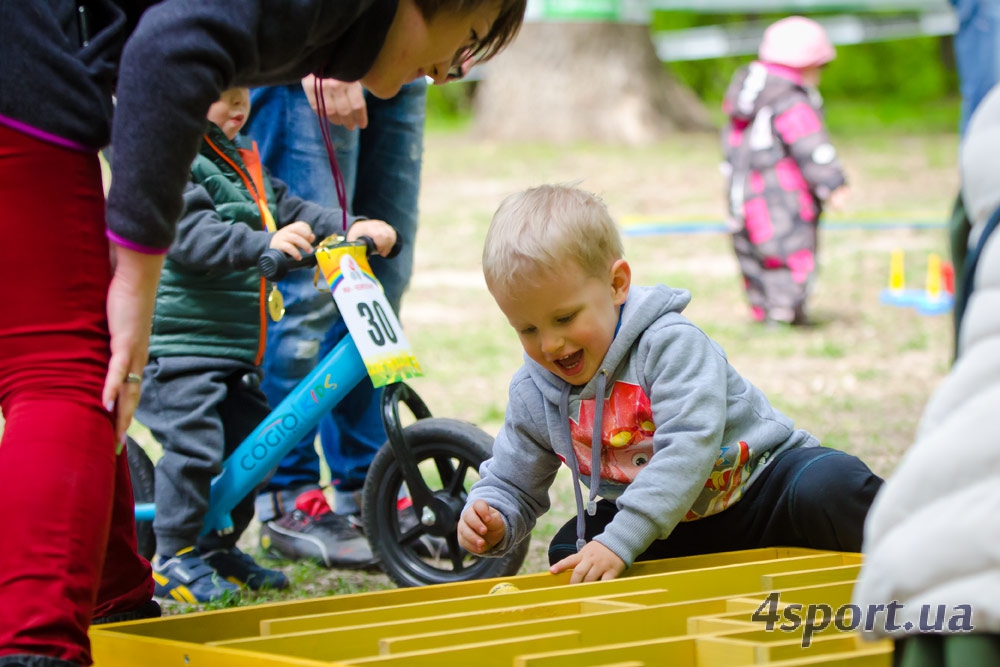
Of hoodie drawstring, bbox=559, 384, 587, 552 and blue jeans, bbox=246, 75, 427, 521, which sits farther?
blue jeans, bbox=246, 75, 427, 521

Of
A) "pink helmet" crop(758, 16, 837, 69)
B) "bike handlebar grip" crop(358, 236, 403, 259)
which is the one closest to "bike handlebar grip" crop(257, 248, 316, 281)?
"bike handlebar grip" crop(358, 236, 403, 259)

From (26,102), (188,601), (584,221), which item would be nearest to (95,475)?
(26,102)

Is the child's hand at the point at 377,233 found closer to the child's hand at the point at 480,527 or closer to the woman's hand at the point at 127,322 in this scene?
the child's hand at the point at 480,527

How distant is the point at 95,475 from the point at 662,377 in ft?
3.76

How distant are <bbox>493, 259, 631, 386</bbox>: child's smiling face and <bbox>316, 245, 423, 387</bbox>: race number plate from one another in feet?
2.12

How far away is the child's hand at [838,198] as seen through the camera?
697 cm

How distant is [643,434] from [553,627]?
72 centimetres

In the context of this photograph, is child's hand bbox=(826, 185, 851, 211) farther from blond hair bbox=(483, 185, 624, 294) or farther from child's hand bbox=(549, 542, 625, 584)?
child's hand bbox=(549, 542, 625, 584)

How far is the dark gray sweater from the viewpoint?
1.79 meters

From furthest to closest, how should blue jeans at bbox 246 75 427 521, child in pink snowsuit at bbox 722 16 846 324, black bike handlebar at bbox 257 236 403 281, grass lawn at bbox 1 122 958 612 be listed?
child in pink snowsuit at bbox 722 16 846 324 → grass lawn at bbox 1 122 958 612 → blue jeans at bbox 246 75 427 521 → black bike handlebar at bbox 257 236 403 281

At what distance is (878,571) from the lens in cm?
142

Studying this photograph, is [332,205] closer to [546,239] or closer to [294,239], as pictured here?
[294,239]

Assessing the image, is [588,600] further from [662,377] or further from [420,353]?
[420,353]

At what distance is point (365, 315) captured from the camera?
3.21m
